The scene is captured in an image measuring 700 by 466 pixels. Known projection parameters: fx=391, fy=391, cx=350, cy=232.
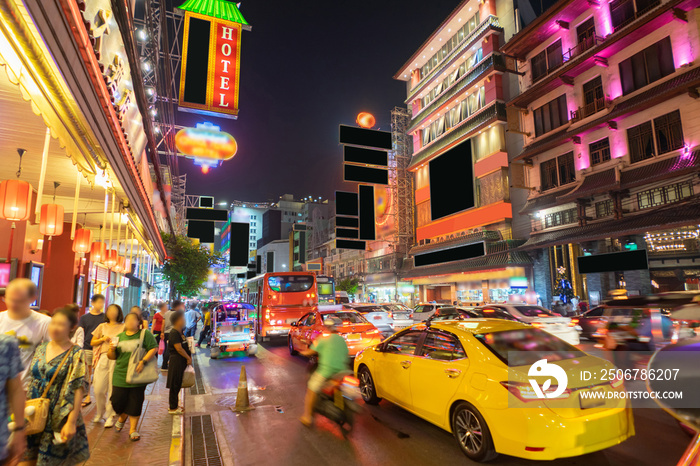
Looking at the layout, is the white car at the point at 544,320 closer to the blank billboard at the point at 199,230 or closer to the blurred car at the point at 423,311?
the blurred car at the point at 423,311

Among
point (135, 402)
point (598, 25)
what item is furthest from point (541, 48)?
point (135, 402)

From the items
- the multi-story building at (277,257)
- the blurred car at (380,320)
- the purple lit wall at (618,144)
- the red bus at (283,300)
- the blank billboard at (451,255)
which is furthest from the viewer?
the multi-story building at (277,257)

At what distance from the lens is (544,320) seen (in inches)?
477

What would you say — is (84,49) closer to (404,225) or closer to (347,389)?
(347,389)

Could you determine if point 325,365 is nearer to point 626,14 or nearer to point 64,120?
point 64,120

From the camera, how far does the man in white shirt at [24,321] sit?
11.0 ft

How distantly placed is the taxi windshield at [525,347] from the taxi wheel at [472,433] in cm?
77

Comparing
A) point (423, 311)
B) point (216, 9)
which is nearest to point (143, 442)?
point (216, 9)

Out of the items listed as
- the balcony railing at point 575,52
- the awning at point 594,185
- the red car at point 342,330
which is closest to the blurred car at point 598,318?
the red car at point 342,330

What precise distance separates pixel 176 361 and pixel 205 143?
9506 mm

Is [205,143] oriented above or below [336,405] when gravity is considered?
above

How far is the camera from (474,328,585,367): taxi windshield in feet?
15.8

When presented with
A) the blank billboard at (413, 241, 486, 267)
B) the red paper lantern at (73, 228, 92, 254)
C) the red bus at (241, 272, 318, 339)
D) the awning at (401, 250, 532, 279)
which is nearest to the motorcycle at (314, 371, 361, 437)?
the red paper lantern at (73, 228, 92, 254)

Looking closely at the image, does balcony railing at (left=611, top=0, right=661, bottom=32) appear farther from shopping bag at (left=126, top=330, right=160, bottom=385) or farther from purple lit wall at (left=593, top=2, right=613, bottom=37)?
shopping bag at (left=126, top=330, right=160, bottom=385)
